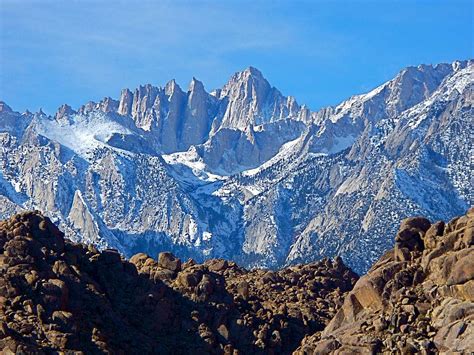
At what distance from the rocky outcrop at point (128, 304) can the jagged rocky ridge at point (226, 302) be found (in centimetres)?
13

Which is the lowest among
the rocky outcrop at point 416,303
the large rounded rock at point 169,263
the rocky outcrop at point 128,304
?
the rocky outcrop at point 416,303

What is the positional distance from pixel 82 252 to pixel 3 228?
31.4 ft

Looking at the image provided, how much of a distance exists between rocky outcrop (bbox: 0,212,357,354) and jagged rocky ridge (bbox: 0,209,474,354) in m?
0.13

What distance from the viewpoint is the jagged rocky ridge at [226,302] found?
82375 millimetres

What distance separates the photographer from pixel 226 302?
408ft

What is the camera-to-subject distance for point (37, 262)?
110 m

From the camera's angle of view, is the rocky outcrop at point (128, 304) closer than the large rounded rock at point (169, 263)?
Yes

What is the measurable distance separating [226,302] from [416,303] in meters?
43.0

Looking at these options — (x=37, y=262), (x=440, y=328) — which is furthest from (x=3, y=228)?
(x=440, y=328)

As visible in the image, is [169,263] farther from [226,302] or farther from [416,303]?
[416,303]

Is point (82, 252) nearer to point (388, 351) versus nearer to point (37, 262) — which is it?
point (37, 262)

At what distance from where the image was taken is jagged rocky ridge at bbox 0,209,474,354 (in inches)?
3243

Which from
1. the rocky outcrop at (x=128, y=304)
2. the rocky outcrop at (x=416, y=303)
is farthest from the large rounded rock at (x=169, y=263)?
the rocky outcrop at (x=416, y=303)

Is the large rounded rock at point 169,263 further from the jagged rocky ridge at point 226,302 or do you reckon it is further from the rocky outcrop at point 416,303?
the rocky outcrop at point 416,303
